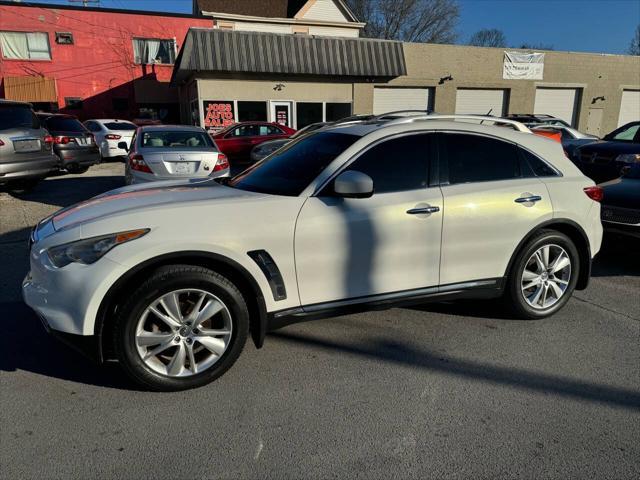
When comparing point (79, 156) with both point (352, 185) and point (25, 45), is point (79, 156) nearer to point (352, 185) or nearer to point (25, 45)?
point (352, 185)

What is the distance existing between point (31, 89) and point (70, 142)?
63.3 ft

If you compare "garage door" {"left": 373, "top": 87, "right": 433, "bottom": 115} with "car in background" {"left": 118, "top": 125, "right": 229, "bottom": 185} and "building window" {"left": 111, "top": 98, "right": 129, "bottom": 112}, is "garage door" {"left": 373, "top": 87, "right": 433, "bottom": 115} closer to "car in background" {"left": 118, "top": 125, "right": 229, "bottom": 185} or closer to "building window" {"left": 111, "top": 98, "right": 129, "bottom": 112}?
"building window" {"left": 111, "top": 98, "right": 129, "bottom": 112}

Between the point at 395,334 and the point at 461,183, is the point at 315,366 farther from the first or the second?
the point at 461,183

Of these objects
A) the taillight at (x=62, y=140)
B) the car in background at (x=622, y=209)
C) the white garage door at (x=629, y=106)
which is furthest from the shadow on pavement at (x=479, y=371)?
the white garage door at (x=629, y=106)

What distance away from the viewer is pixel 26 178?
340 inches

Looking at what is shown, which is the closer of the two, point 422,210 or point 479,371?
point 479,371

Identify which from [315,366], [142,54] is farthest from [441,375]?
[142,54]

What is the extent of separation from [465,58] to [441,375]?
79.8 feet

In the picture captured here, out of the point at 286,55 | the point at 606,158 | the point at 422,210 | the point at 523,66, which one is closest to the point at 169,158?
the point at 422,210

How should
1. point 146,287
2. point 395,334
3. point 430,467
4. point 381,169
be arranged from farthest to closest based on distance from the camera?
point 395,334 → point 381,169 → point 146,287 → point 430,467

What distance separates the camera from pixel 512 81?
25.1m

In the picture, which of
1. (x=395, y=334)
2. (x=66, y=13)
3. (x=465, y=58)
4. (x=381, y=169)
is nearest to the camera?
(x=381, y=169)

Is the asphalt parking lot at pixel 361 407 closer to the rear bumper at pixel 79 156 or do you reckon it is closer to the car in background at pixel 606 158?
the car in background at pixel 606 158

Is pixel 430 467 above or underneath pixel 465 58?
underneath
